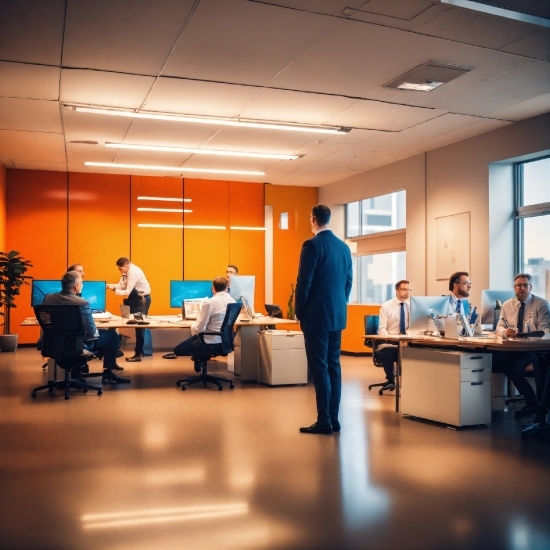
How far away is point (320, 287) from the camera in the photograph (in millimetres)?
5402

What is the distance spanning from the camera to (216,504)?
360 centimetres

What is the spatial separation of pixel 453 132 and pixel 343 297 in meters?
4.68

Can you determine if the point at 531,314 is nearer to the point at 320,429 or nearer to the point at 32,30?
the point at 320,429

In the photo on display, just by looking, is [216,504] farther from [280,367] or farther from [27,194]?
[27,194]

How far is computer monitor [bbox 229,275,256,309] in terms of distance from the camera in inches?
351

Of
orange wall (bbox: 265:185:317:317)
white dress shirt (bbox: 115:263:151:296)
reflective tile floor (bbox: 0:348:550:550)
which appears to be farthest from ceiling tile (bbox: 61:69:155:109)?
orange wall (bbox: 265:185:317:317)

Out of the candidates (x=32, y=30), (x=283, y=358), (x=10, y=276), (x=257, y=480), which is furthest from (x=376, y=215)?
(x=257, y=480)

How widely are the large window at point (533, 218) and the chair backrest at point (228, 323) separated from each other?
13.5 ft

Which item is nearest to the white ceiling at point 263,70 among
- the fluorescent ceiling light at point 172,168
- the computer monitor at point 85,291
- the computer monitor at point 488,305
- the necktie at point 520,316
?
the fluorescent ceiling light at point 172,168

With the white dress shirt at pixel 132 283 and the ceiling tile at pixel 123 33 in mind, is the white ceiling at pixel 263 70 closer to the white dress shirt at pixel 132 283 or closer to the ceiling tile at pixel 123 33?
the ceiling tile at pixel 123 33

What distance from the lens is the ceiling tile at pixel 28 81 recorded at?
21.3 feet

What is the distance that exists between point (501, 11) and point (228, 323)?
4.22 meters

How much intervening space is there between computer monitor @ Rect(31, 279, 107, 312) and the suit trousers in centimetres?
406

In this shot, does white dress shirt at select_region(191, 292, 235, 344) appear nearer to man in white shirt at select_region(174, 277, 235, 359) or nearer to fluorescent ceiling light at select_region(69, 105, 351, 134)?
man in white shirt at select_region(174, 277, 235, 359)
